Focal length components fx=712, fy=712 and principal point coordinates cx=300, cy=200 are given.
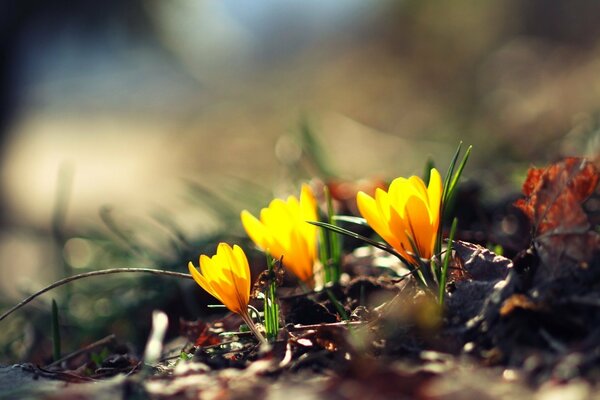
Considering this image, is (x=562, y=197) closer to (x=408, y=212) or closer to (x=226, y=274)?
(x=408, y=212)

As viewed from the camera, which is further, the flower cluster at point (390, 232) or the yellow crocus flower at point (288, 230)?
the yellow crocus flower at point (288, 230)

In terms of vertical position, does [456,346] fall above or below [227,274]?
below

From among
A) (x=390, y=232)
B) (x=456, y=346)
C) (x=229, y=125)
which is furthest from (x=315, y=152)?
(x=229, y=125)

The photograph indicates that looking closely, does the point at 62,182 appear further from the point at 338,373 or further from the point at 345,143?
the point at 345,143

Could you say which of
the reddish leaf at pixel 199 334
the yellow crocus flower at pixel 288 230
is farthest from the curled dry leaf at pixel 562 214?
the reddish leaf at pixel 199 334

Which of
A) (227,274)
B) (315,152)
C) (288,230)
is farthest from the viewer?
(315,152)

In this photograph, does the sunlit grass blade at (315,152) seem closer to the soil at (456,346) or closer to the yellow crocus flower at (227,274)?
the soil at (456,346)
